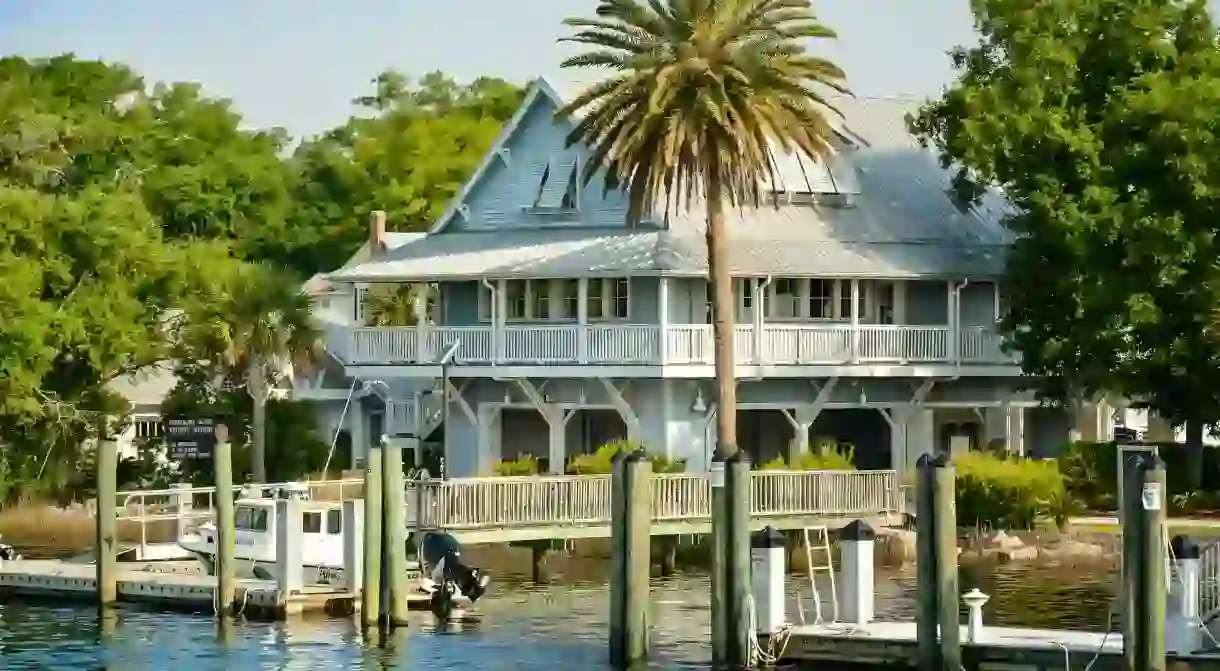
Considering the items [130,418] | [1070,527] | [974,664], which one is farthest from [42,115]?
[974,664]

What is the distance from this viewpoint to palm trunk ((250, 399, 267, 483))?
212 ft

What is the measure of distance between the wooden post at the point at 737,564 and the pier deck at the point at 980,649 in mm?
586

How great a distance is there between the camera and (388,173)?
95.6 metres

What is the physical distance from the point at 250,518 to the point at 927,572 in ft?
58.5

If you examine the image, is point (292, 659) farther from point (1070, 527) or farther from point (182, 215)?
point (182, 215)

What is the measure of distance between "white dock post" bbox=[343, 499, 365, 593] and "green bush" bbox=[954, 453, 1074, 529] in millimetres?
16547

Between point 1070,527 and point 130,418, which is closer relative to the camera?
point 1070,527

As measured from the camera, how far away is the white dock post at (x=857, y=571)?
34.4 metres

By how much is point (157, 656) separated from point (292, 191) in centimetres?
5855

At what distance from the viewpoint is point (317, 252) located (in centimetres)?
9294

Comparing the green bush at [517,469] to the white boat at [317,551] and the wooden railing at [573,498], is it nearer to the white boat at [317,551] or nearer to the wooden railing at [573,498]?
the wooden railing at [573,498]

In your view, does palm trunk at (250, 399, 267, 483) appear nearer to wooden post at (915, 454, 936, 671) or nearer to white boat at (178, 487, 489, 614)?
white boat at (178, 487, 489, 614)

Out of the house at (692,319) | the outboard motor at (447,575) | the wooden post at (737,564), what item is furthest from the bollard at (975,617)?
the house at (692,319)

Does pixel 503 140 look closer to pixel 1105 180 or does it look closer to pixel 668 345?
pixel 668 345
